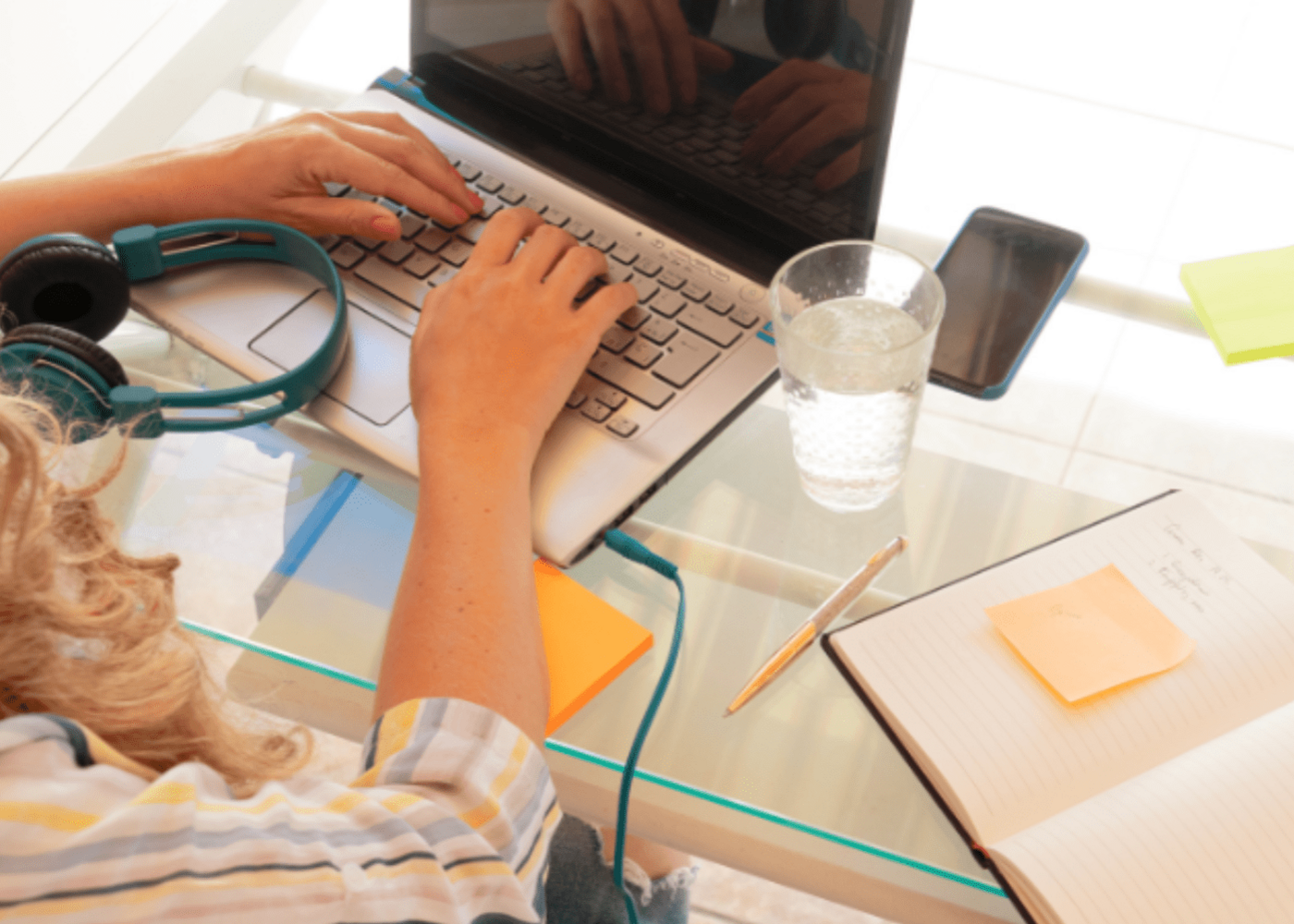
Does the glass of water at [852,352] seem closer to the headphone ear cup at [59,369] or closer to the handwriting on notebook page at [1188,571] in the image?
the handwriting on notebook page at [1188,571]

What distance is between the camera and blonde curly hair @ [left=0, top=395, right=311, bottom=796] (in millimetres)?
461

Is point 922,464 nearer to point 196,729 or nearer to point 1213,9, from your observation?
point 196,729

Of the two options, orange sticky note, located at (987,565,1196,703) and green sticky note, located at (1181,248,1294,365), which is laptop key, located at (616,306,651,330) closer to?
orange sticky note, located at (987,565,1196,703)

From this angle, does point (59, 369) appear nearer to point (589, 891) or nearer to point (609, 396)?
point (609, 396)

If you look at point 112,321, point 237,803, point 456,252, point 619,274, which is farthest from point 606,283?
point 237,803

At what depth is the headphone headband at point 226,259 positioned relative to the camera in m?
0.66

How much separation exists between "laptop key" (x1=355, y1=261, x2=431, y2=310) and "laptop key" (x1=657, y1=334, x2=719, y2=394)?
0.17m

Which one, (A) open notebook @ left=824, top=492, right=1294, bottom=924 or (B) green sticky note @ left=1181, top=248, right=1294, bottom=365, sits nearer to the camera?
(A) open notebook @ left=824, top=492, right=1294, bottom=924

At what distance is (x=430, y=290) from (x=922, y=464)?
1.11 ft

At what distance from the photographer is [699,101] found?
69cm

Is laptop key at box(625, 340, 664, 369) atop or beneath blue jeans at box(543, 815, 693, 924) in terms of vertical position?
atop

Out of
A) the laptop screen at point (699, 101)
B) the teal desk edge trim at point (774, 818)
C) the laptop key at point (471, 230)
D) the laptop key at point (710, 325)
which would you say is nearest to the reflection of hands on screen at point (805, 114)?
the laptop screen at point (699, 101)

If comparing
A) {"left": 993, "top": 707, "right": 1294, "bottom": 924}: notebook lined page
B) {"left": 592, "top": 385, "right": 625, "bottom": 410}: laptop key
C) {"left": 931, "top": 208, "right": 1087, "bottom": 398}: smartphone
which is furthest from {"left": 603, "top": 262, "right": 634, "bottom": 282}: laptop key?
{"left": 993, "top": 707, "right": 1294, "bottom": 924}: notebook lined page

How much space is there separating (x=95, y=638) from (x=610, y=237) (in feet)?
1.40
